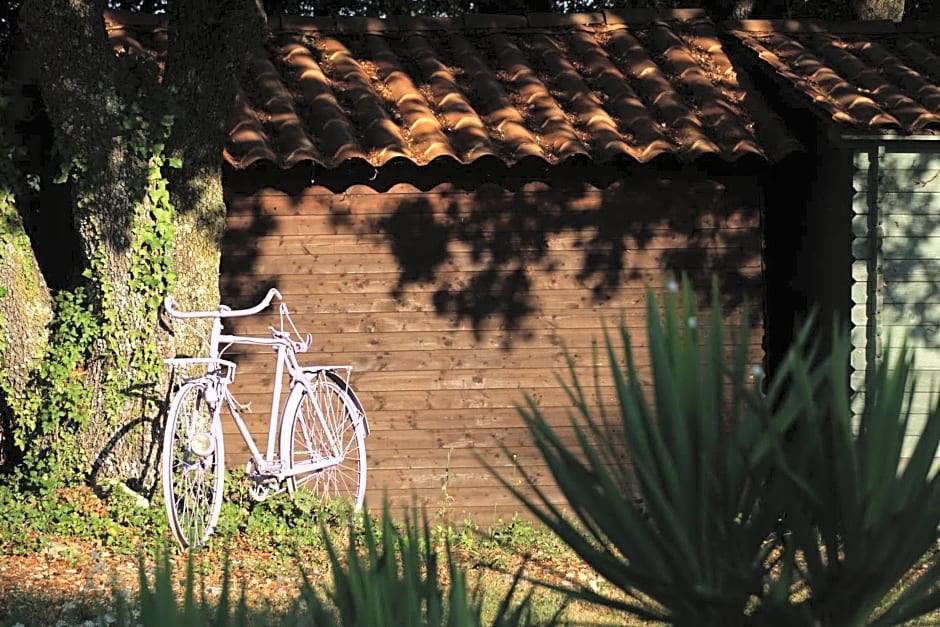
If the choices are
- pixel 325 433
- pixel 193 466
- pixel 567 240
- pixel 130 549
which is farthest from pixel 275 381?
pixel 567 240

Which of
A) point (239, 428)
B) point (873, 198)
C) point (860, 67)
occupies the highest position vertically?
point (860, 67)

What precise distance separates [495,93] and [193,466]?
12.6 ft

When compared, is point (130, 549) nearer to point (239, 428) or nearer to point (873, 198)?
point (239, 428)

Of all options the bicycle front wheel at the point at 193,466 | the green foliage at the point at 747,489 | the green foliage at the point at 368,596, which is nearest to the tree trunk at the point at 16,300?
the bicycle front wheel at the point at 193,466

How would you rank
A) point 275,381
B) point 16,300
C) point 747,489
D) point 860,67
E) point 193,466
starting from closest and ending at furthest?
point 747,489 < point 193,466 < point 275,381 < point 16,300 < point 860,67

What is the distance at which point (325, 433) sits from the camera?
8.14m

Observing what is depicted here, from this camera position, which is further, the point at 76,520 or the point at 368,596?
the point at 76,520

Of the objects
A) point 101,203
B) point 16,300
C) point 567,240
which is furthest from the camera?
point 567,240

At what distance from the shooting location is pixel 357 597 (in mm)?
1099

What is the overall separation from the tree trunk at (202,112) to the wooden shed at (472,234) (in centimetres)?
42

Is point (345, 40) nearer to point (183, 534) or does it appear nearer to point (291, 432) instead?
point (291, 432)

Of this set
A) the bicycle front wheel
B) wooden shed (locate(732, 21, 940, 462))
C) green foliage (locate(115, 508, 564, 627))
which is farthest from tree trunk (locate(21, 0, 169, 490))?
green foliage (locate(115, 508, 564, 627))

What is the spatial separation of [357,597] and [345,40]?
375 inches

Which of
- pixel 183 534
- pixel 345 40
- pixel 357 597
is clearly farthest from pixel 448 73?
pixel 357 597
